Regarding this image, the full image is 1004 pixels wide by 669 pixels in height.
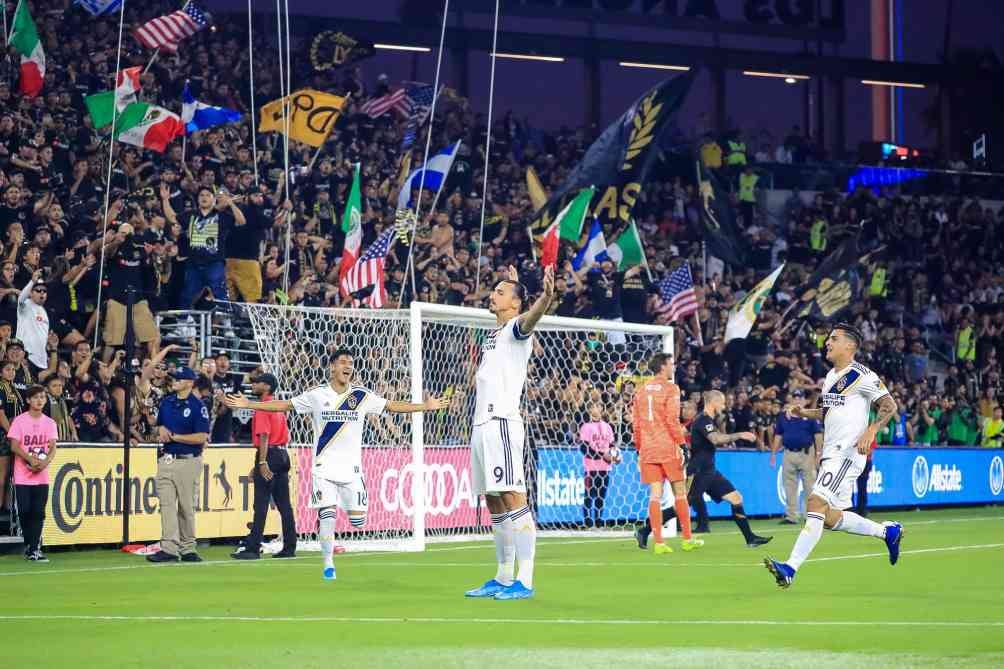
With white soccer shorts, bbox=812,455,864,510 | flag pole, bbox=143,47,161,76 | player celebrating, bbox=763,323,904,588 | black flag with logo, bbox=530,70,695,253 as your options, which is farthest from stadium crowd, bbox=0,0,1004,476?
white soccer shorts, bbox=812,455,864,510

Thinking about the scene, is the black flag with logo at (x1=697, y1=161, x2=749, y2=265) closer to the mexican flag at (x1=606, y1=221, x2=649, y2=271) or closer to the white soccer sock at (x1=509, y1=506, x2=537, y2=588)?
the mexican flag at (x1=606, y1=221, x2=649, y2=271)

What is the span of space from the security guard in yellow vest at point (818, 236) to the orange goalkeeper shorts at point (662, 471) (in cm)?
2239

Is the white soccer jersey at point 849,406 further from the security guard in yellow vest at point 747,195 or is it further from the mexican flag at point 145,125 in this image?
the security guard in yellow vest at point 747,195

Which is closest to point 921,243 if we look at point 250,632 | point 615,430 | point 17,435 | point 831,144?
point 831,144

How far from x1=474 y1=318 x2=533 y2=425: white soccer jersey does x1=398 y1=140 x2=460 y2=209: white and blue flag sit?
15.5m

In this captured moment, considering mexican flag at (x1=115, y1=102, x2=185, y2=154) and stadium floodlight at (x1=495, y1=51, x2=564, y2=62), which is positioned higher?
stadium floodlight at (x1=495, y1=51, x2=564, y2=62)

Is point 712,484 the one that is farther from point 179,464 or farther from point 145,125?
point 145,125

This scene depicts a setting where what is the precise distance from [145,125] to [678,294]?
11.2 m

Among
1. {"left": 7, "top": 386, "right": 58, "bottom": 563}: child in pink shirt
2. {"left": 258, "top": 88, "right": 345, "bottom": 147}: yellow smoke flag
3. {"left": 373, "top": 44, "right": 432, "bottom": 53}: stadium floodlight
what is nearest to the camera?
{"left": 7, "top": 386, "right": 58, "bottom": 563}: child in pink shirt

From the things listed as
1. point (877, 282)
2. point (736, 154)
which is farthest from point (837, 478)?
point (736, 154)

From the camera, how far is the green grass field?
8.99 meters

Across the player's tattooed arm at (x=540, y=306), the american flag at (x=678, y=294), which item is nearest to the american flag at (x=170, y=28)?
the american flag at (x=678, y=294)

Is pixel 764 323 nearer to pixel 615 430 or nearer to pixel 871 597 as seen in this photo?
pixel 615 430

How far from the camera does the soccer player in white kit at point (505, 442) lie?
12422 millimetres
